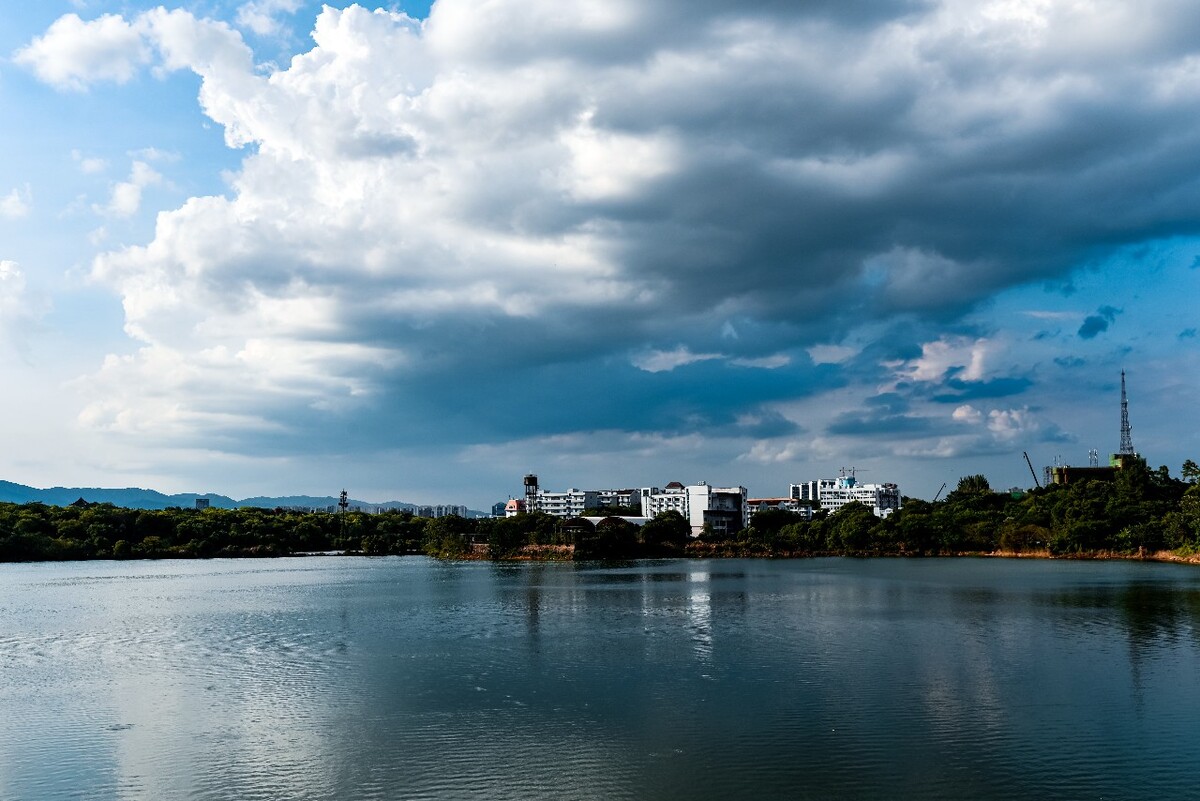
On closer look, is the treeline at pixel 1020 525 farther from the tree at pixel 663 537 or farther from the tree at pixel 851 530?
the tree at pixel 663 537

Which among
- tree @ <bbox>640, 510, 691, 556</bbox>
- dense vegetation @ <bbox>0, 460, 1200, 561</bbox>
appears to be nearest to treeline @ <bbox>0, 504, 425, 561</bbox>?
dense vegetation @ <bbox>0, 460, 1200, 561</bbox>

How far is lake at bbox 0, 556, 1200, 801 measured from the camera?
15953mm

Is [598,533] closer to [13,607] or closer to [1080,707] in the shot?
[13,607]

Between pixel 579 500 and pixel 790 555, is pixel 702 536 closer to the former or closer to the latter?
pixel 790 555

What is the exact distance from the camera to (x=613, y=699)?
875 inches

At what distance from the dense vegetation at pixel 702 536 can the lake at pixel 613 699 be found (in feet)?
134

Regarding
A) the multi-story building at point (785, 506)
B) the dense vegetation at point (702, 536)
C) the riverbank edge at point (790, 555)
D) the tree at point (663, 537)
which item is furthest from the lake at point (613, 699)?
the multi-story building at point (785, 506)

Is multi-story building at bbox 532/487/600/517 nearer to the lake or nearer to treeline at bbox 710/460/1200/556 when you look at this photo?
treeline at bbox 710/460/1200/556

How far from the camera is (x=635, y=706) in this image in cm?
2134

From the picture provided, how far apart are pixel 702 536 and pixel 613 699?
89.0 metres

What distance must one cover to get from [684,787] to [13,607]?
157 ft

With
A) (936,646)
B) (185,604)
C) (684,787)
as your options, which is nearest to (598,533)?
(185,604)

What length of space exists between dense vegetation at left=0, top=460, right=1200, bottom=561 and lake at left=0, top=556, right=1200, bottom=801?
40.7 m

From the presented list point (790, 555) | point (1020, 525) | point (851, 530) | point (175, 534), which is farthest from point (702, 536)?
point (175, 534)
